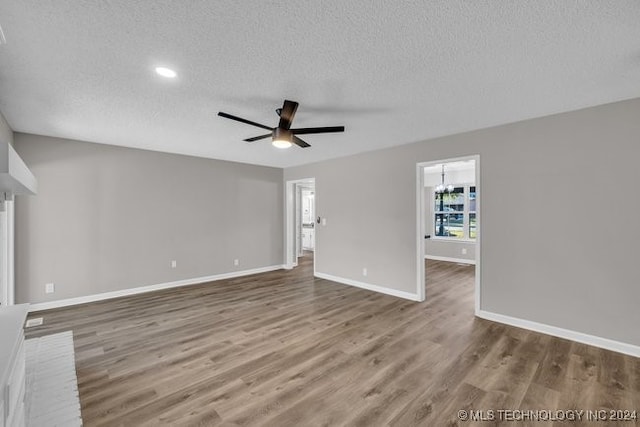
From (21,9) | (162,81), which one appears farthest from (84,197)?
(21,9)

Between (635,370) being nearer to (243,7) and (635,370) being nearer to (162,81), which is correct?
(243,7)

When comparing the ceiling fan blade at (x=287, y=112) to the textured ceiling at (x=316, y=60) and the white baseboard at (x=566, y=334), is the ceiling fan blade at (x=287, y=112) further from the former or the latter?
the white baseboard at (x=566, y=334)

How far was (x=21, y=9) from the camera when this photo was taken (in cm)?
151

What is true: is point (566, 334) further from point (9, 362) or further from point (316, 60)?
point (9, 362)

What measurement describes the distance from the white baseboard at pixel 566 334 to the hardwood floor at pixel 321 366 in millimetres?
103

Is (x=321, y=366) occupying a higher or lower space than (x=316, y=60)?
lower

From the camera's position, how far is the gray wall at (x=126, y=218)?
3.84m

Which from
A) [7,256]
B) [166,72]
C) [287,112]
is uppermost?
[166,72]

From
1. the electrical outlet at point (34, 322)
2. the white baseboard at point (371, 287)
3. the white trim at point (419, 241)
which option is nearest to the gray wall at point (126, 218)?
the electrical outlet at point (34, 322)

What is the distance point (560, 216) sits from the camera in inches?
119

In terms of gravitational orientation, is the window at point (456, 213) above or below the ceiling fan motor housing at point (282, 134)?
below

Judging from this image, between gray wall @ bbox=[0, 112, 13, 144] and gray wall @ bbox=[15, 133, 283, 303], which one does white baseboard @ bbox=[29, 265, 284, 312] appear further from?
gray wall @ bbox=[0, 112, 13, 144]

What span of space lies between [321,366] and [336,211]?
331 centimetres

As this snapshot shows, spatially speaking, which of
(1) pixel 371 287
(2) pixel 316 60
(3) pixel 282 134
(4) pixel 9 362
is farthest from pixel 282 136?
(1) pixel 371 287
